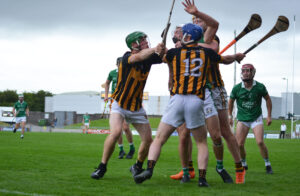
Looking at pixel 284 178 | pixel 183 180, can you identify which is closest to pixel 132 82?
pixel 183 180

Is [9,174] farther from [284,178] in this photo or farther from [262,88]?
[262,88]

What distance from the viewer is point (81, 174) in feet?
23.6

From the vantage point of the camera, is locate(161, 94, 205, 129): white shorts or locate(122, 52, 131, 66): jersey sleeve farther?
locate(122, 52, 131, 66): jersey sleeve

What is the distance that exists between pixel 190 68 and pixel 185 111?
62cm

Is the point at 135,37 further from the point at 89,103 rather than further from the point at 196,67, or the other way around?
the point at 89,103

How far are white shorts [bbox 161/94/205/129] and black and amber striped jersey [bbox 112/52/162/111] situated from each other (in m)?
1.13

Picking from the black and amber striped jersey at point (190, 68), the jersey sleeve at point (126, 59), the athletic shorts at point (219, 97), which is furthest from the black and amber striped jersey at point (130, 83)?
the athletic shorts at point (219, 97)

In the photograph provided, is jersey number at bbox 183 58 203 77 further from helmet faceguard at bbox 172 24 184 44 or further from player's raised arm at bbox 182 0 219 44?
helmet faceguard at bbox 172 24 184 44

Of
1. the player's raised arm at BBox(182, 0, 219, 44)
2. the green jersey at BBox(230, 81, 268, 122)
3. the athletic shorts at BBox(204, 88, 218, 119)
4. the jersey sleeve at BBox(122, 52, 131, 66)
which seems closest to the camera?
the player's raised arm at BBox(182, 0, 219, 44)

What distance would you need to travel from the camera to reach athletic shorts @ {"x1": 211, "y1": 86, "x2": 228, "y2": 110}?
6910 millimetres

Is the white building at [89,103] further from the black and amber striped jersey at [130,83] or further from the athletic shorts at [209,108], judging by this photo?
the athletic shorts at [209,108]

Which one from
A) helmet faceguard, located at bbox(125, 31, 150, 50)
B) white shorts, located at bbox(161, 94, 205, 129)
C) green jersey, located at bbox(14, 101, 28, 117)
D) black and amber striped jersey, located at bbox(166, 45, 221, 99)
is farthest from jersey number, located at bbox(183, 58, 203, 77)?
green jersey, located at bbox(14, 101, 28, 117)

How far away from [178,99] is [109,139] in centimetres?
156

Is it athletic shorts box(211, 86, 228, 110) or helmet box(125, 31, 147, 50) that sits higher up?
helmet box(125, 31, 147, 50)
